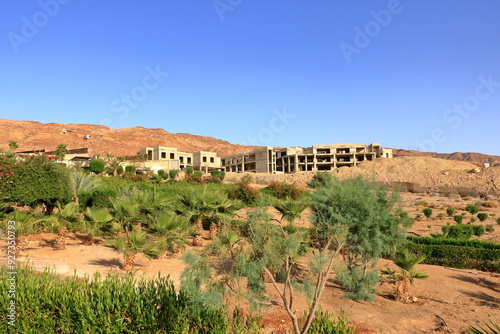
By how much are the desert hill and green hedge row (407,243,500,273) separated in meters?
76.3

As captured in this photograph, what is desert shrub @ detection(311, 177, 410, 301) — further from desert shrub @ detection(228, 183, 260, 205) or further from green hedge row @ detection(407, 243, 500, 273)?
desert shrub @ detection(228, 183, 260, 205)

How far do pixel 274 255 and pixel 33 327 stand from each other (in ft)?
14.0

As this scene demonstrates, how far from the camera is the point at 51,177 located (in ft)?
58.0

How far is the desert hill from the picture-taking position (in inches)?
3716

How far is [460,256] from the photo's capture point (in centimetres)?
1429

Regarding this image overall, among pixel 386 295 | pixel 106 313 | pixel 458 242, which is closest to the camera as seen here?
pixel 106 313

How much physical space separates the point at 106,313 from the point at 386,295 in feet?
27.5

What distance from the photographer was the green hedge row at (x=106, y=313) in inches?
223

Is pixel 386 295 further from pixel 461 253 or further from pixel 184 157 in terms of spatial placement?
pixel 184 157

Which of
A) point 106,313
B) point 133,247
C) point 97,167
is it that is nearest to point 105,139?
point 97,167

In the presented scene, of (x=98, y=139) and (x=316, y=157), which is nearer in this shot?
(x=316, y=157)

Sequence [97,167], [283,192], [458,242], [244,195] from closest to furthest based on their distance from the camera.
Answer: [458,242]
[244,195]
[283,192]
[97,167]

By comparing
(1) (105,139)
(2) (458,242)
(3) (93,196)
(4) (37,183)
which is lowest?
(2) (458,242)

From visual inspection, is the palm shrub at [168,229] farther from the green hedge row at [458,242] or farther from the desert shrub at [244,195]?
the desert shrub at [244,195]
